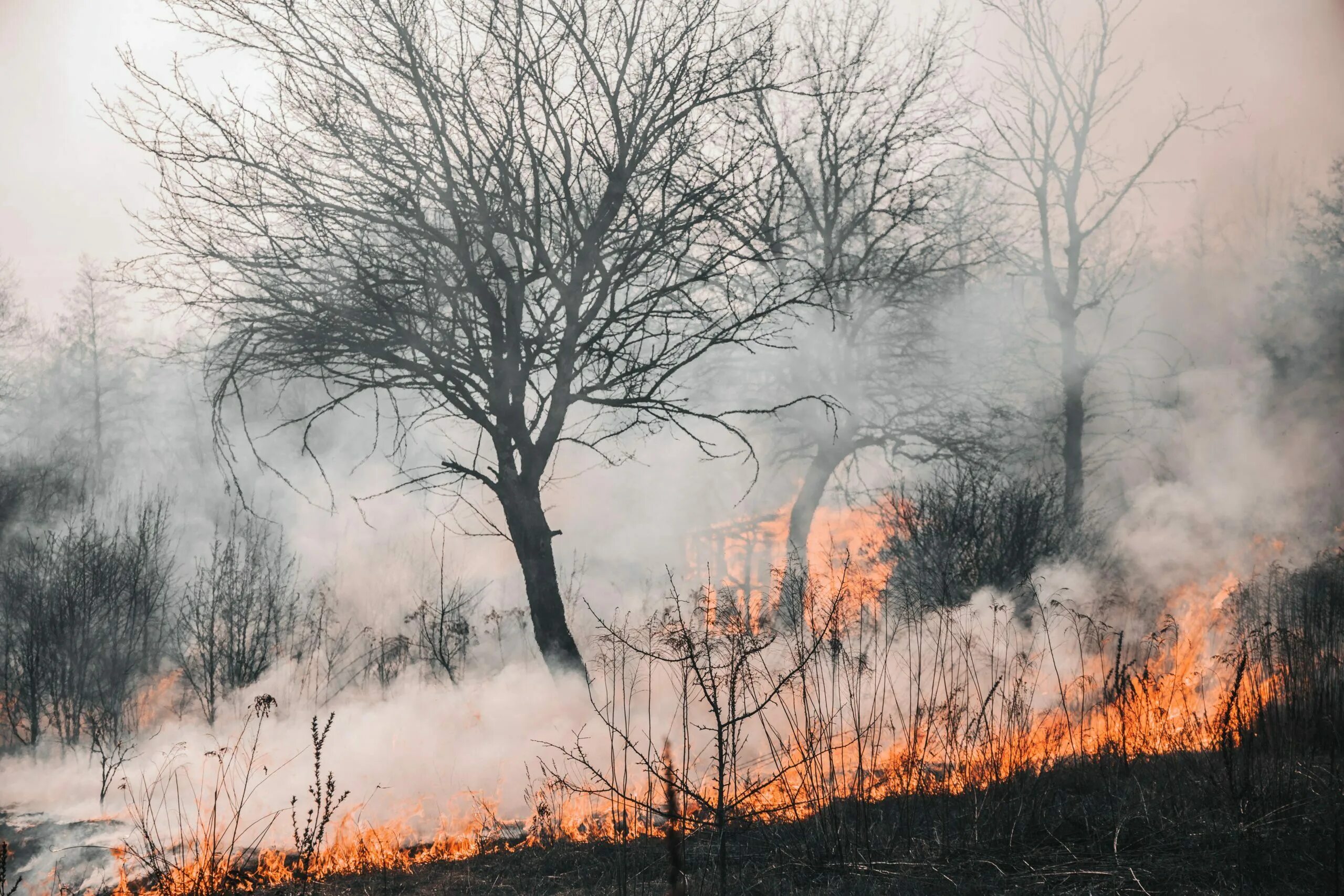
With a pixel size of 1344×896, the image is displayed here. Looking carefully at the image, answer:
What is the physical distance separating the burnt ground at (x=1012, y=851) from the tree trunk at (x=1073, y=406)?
8766 millimetres

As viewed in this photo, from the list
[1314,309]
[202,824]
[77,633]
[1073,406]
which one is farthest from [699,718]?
[1314,309]

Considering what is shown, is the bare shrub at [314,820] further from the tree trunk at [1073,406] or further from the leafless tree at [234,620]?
the tree trunk at [1073,406]

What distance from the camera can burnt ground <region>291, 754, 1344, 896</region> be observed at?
10.9 ft

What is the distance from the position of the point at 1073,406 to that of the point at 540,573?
10674mm

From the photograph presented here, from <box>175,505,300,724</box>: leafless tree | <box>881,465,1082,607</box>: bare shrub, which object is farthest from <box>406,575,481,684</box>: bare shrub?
<box>881,465,1082,607</box>: bare shrub

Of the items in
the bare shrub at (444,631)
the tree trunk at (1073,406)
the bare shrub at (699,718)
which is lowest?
the bare shrub at (699,718)

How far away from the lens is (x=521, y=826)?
5051 millimetres

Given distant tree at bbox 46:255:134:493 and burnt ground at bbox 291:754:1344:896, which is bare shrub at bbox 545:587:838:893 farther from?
distant tree at bbox 46:255:134:493

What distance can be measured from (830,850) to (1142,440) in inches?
641

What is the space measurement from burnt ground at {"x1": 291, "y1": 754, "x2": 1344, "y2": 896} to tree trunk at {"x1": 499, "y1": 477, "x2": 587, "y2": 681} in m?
2.29

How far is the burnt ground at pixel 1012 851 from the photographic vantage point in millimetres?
3311

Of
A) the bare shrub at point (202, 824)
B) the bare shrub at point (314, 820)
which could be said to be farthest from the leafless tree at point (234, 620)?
the bare shrub at point (314, 820)

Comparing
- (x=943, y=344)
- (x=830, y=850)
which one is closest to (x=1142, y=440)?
(x=943, y=344)

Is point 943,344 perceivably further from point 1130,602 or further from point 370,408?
point 370,408
